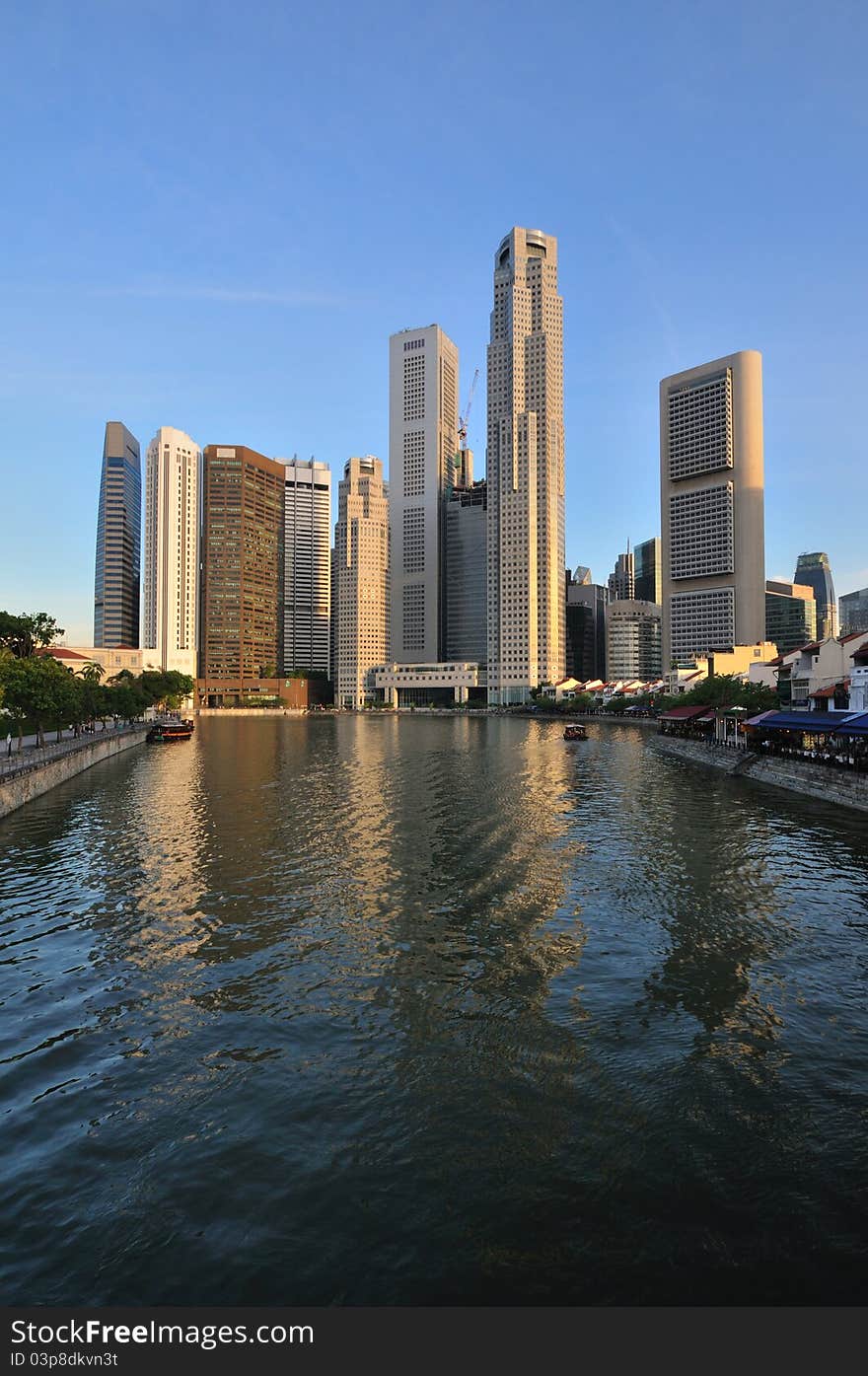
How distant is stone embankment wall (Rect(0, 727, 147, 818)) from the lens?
155ft

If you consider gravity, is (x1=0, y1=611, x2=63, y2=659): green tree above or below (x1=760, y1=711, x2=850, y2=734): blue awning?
above

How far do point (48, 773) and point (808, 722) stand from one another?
63623 mm

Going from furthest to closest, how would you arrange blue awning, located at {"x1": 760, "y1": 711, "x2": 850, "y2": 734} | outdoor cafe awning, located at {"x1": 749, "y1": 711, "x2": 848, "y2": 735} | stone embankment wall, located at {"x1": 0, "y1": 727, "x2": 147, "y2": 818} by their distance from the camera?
1. outdoor cafe awning, located at {"x1": 749, "y1": 711, "x2": 848, "y2": 735}
2. blue awning, located at {"x1": 760, "y1": 711, "x2": 850, "y2": 734}
3. stone embankment wall, located at {"x1": 0, "y1": 727, "x2": 147, "y2": 818}

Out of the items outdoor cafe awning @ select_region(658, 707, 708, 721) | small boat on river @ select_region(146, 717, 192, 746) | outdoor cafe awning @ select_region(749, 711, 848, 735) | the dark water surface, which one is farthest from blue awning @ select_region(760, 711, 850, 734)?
small boat on river @ select_region(146, 717, 192, 746)

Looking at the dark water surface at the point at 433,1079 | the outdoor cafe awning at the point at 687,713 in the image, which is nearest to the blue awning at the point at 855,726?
the dark water surface at the point at 433,1079

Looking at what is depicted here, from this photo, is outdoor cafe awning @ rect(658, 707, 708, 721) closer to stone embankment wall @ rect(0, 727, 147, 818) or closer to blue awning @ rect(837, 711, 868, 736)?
blue awning @ rect(837, 711, 868, 736)

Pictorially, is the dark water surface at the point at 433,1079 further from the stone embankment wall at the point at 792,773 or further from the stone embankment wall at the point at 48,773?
the stone embankment wall at the point at 792,773

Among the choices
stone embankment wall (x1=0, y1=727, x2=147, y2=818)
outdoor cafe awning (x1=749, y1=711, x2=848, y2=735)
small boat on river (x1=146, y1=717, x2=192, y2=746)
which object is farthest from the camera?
small boat on river (x1=146, y1=717, x2=192, y2=746)

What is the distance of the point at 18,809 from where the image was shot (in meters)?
48.2

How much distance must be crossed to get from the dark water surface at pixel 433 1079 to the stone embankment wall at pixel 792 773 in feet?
57.4

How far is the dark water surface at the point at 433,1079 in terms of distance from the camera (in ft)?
32.2

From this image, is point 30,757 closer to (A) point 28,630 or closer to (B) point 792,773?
(A) point 28,630

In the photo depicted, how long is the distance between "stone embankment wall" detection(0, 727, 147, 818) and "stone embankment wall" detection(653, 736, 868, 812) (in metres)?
56.4

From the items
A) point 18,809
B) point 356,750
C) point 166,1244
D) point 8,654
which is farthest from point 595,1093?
point 356,750
